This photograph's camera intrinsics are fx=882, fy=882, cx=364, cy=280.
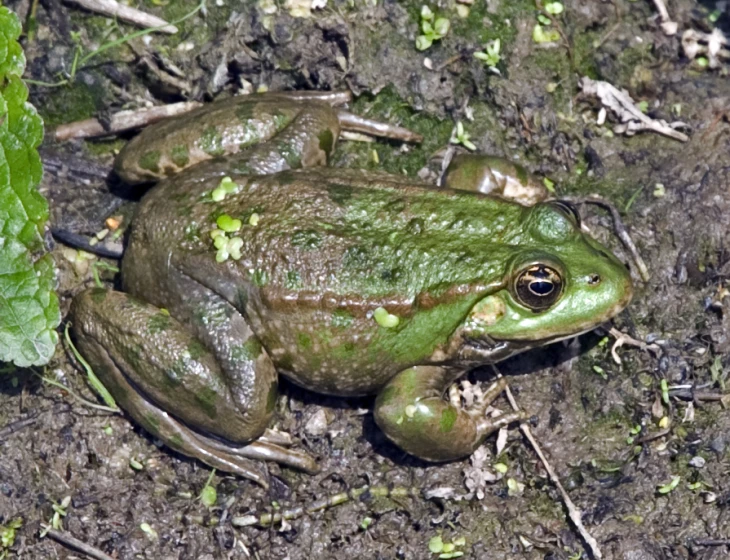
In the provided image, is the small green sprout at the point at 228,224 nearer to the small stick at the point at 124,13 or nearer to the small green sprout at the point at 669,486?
the small stick at the point at 124,13

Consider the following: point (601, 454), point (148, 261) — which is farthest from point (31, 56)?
point (601, 454)

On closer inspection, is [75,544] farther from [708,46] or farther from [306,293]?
[708,46]

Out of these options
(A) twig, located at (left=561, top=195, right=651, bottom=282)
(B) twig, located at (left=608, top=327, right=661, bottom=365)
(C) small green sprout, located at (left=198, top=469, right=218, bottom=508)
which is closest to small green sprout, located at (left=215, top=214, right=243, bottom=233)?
(C) small green sprout, located at (left=198, top=469, right=218, bottom=508)

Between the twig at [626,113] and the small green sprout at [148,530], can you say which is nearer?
the small green sprout at [148,530]

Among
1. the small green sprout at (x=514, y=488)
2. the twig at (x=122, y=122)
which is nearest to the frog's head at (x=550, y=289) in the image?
the small green sprout at (x=514, y=488)

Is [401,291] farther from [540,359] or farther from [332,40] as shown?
[332,40]

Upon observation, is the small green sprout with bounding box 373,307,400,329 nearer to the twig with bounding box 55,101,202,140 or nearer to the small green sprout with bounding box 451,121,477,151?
the small green sprout with bounding box 451,121,477,151
